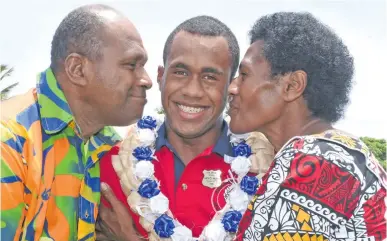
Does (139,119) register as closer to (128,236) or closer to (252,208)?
(128,236)

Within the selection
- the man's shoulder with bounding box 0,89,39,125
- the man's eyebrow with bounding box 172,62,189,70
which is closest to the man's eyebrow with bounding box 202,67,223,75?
the man's eyebrow with bounding box 172,62,189,70

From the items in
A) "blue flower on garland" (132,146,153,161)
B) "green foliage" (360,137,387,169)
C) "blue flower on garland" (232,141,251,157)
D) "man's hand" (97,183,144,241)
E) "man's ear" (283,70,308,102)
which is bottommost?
"green foliage" (360,137,387,169)

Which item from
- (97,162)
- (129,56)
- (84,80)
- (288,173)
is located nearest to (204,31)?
(129,56)

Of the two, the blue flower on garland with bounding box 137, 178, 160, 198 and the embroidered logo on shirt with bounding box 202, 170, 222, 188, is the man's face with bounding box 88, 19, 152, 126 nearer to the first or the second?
the blue flower on garland with bounding box 137, 178, 160, 198

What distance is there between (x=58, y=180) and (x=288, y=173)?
180 cm

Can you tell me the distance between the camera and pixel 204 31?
4.73m

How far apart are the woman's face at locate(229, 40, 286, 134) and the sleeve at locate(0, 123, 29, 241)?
1.54 meters

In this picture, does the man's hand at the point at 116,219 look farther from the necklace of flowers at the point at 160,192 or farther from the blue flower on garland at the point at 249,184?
Answer: the blue flower on garland at the point at 249,184

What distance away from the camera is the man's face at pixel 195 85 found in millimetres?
4562

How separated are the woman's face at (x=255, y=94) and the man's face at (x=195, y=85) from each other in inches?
17.2

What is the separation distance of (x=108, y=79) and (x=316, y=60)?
1.64 meters

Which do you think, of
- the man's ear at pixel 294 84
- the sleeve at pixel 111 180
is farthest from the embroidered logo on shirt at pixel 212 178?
the man's ear at pixel 294 84

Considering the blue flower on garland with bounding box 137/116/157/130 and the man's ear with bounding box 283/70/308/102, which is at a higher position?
the man's ear with bounding box 283/70/308/102

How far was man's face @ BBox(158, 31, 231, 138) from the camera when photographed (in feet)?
15.0
